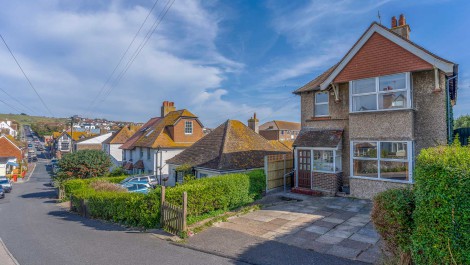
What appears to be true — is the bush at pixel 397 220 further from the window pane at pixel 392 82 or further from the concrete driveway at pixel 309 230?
the window pane at pixel 392 82

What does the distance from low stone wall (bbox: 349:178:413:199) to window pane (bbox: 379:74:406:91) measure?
449cm

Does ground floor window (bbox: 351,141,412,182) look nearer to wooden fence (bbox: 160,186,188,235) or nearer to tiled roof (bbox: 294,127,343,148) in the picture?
tiled roof (bbox: 294,127,343,148)

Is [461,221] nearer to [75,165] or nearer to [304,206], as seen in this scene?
[304,206]

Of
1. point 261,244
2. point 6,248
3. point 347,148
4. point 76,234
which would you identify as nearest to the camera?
point 261,244

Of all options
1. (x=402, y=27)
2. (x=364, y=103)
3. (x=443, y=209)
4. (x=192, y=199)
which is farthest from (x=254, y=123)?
(x=443, y=209)

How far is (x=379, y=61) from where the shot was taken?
43.0ft

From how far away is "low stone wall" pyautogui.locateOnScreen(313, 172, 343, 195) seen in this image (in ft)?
48.3

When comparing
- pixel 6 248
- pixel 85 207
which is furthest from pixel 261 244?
pixel 85 207

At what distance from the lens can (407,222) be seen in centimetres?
589

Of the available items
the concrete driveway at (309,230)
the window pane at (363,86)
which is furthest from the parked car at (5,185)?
the window pane at (363,86)

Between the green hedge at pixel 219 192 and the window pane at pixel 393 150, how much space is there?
248 inches

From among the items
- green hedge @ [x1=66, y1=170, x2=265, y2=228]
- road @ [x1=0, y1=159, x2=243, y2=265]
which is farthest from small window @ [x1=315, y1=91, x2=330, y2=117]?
road @ [x1=0, y1=159, x2=243, y2=265]

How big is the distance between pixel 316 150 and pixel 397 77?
17.8 feet

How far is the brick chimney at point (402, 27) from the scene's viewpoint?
14.6 m
